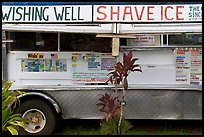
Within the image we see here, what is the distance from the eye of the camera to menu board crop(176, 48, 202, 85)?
5879mm

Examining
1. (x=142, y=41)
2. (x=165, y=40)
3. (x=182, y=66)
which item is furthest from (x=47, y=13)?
(x=182, y=66)

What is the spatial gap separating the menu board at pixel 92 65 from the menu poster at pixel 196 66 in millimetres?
1459

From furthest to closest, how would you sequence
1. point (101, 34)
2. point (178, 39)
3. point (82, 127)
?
point (82, 127) → point (178, 39) → point (101, 34)

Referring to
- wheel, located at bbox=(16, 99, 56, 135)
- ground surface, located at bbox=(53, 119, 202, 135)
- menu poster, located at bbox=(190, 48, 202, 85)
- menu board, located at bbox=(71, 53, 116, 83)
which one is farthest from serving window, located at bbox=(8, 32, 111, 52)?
ground surface, located at bbox=(53, 119, 202, 135)

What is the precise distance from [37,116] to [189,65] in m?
3.02

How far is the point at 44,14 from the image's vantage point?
5.75 meters

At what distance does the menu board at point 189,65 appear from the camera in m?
5.88

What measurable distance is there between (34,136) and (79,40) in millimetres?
1987

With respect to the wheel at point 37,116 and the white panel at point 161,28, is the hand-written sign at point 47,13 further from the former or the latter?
the wheel at point 37,116

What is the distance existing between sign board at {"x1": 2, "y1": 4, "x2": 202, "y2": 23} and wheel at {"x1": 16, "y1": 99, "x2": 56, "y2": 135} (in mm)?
1560

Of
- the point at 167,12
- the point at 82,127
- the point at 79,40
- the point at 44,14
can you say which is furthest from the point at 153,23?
the point at 82,127

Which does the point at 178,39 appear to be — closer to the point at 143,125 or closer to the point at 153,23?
the point at 153,23

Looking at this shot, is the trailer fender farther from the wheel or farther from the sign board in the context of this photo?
the sign board

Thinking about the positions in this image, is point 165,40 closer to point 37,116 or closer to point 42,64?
point 42,64
